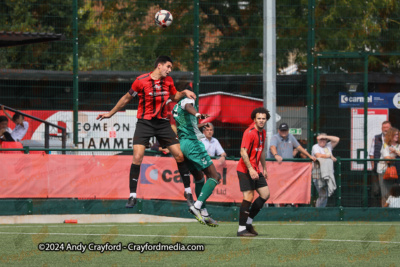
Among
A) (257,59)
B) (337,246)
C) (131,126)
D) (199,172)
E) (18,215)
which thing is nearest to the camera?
(337,246)

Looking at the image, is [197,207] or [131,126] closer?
[197,207]

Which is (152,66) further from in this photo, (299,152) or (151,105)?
(151,105)

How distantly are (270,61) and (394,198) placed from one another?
4027mm

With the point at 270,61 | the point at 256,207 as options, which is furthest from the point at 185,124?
the point at 270,61

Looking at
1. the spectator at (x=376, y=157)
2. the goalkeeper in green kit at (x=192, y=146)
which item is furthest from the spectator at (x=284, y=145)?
the goalkeeper in green kit at (x=192, y=146)

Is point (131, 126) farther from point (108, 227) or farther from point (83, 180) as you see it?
point (108, 227)

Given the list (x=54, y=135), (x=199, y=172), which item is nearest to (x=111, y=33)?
(x=54, y=135)

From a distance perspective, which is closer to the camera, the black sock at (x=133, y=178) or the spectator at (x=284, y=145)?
the black sock at (x=133, y=178)

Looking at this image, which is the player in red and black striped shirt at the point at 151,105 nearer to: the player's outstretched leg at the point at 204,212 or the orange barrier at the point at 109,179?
the player's outstretched leg at the point at 204,212

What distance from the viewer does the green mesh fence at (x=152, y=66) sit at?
17781 millimetres

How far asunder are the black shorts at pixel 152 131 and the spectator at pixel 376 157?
6765mm

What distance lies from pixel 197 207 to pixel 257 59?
8.44 metres

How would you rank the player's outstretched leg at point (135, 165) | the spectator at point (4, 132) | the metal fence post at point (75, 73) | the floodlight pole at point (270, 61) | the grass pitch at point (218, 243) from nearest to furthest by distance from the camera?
the grass pitch at point (218, 243), the player's outstretched leg at point (135, 165), the spectator at point (4, 132), the floodlight pole at point (270, 61), the metal fence post at point (75, 73)

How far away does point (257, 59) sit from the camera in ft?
62.8
